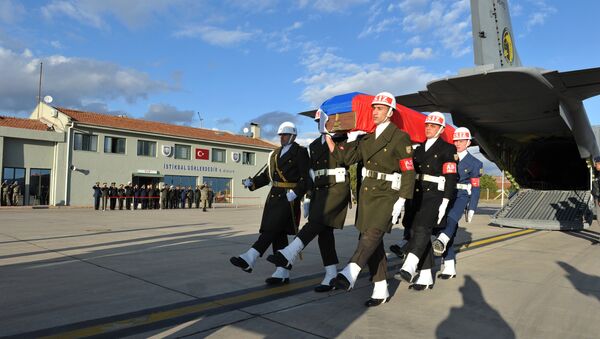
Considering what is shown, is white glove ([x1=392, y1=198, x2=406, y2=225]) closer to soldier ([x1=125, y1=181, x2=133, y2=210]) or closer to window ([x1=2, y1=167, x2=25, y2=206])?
soldier ([x1=125, y1=181, x2=133, y2=210])

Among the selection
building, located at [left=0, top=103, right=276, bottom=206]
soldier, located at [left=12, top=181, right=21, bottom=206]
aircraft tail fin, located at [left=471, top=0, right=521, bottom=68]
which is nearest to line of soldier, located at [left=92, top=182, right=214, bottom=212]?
building, located at [left=0, top=103, right=276, bottom=206]

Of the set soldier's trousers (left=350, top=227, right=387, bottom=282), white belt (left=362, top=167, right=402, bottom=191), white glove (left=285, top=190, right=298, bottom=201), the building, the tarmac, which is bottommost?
the tarmac

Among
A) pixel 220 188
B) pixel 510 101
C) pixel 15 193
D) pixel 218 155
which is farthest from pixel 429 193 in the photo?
pixel 218 155

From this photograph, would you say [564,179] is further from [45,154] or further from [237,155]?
[45,154]

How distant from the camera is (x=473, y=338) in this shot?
2.96 metres

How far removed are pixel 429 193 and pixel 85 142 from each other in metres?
28.9

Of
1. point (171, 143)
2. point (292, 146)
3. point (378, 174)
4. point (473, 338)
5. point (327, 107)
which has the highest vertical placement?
point (171, 143)

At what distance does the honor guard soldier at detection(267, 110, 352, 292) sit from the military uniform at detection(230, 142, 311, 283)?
7.3 inches

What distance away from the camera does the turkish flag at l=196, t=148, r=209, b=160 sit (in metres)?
34.7

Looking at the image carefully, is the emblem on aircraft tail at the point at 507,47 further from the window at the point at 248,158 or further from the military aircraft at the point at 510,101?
the window at the point at 248,158

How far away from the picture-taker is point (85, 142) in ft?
93.1

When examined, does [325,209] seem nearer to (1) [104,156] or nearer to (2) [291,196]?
(2) [291,196]

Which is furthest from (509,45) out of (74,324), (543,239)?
(74,324)

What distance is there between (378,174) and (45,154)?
28.8 meters
